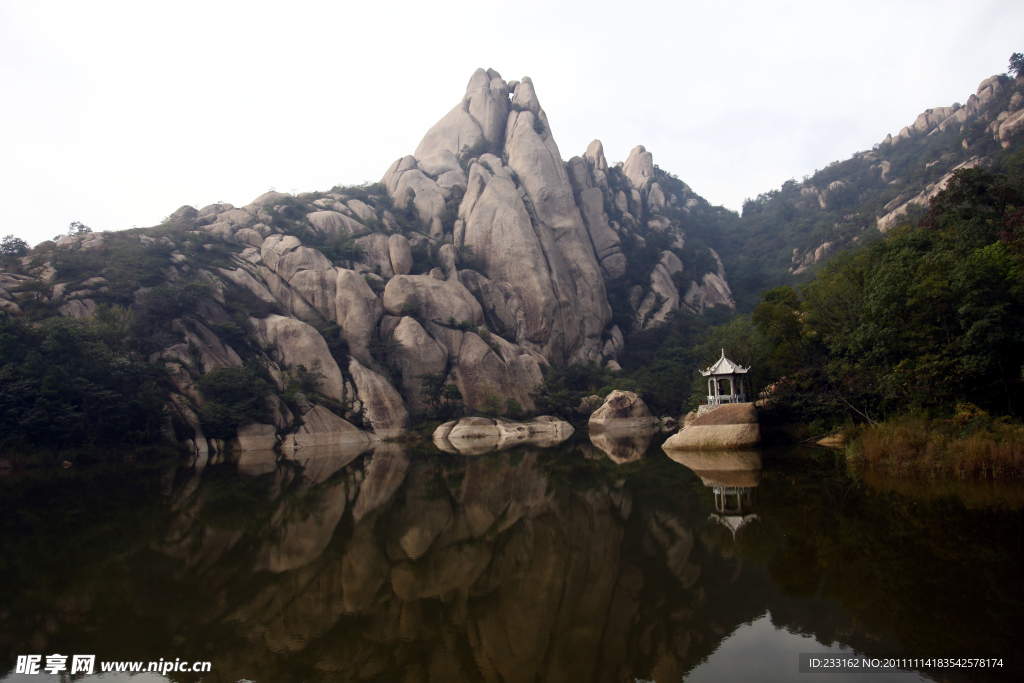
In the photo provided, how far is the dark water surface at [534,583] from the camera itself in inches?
161

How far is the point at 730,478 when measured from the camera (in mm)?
12461

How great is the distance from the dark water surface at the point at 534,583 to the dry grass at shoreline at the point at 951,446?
898 millimetres

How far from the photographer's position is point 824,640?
4.19 meters

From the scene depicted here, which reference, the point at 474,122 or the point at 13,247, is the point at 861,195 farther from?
the point at 13,247

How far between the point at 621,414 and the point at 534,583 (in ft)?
107

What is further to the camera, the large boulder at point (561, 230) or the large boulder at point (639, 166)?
the large boulder at point (639, 166)

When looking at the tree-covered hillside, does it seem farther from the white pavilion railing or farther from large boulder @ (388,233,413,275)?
large boulder @ (388,233,413,275)

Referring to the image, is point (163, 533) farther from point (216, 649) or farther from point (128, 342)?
point (128, 342)

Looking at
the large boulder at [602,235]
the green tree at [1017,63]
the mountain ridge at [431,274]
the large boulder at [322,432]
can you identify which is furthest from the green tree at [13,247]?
the green tree at [1017,63]

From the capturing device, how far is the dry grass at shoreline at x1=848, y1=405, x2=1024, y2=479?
10.1 m

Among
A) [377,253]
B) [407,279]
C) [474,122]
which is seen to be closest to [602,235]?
[474,122]

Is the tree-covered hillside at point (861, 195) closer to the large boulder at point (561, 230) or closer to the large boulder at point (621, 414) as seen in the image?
the large boulder at point (561, 230)

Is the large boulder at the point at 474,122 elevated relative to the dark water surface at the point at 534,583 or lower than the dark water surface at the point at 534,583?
elevated

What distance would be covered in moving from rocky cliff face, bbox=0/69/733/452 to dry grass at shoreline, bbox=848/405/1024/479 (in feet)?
86.2
